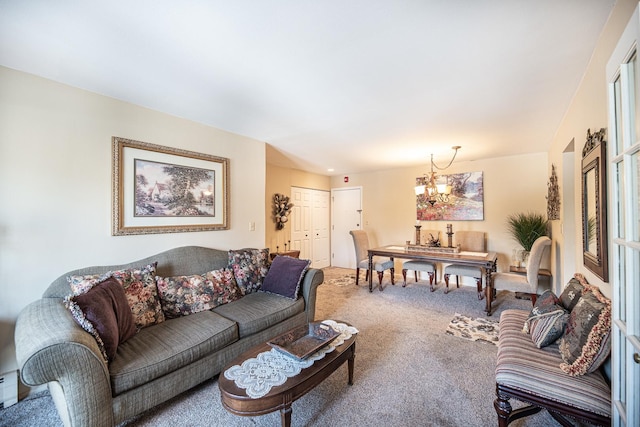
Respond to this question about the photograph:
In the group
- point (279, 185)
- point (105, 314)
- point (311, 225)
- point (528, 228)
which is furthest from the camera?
point (311, 225)

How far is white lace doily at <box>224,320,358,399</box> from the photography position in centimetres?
135

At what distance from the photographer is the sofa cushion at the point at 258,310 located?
2154 millimetres

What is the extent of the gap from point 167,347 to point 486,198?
199 inches

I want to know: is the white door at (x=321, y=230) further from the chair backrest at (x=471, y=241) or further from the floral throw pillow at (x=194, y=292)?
the floral throw pillow at (x=194, y=292)

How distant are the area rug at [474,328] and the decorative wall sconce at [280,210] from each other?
10.5 ft

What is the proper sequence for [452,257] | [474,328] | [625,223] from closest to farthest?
[625,223] → [474,328] → [452,257]

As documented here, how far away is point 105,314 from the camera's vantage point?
1.61 metres

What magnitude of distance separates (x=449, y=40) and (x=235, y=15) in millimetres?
1234

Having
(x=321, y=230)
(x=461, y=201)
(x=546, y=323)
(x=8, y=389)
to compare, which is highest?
(x=461, y=201)

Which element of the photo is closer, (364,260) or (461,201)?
(364,260)

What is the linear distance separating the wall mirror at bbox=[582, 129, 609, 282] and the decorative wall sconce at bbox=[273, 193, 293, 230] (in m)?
3.99

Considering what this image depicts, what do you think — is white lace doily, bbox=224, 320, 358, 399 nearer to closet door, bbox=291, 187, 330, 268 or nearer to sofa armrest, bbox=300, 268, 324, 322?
sofa armrest, bbox=300, 268, 324, 322

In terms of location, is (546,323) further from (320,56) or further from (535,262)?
(320,56)

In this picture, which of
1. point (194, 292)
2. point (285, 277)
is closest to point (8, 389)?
point (194, 292)
